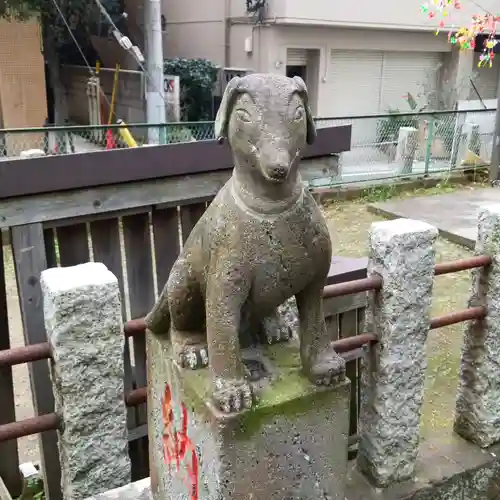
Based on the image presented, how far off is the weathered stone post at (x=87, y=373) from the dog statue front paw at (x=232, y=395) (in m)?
0.59

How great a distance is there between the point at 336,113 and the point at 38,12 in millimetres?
5616

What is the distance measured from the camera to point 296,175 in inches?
64.0

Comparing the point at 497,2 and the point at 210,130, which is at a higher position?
the point at 497,2

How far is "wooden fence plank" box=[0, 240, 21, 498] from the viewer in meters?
2.80

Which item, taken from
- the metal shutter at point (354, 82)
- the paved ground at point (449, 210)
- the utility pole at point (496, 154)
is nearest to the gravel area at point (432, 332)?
the paved ground at point (449, 210)

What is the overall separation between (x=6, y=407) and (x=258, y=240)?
1.89m

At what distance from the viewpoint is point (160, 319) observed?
2.04 m

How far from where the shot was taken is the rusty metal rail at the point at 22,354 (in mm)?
1894

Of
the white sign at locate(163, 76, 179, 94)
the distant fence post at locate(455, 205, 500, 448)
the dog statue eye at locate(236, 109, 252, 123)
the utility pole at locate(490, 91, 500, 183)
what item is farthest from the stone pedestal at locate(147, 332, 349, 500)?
the white sign at locate(163, 76, 179, 94)

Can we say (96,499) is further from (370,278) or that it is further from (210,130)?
(210,130)

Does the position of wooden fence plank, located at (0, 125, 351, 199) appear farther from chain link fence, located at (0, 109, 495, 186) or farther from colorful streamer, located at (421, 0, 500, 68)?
colorful streamer, located at (421, 0, 500, 68)

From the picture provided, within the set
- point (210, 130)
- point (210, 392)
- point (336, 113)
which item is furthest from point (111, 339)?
point (336, 113)

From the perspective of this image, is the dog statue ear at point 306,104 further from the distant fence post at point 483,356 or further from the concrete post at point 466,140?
the concrete post at point 466,140

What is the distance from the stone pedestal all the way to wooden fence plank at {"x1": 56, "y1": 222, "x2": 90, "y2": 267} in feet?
2.96
